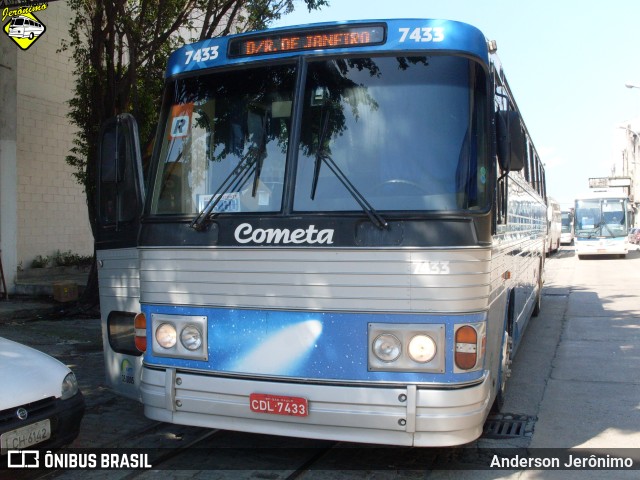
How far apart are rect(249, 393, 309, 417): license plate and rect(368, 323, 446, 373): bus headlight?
53cm

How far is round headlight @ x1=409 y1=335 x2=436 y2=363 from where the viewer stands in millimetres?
4297

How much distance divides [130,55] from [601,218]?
25.8 metres

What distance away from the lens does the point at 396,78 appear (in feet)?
15.3

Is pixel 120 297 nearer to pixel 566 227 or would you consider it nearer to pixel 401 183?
pixel 401 183

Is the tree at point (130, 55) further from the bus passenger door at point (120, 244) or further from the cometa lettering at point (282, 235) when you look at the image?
the cometa lettering at point (282, 235)

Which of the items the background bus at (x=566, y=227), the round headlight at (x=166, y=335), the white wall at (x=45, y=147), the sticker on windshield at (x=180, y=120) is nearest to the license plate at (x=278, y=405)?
the round headlight at (x=166, y=335)

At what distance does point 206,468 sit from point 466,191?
2.78 meters

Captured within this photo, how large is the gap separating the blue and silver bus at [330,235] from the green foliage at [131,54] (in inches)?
301

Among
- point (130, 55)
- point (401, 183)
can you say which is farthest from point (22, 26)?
point (401, 183)

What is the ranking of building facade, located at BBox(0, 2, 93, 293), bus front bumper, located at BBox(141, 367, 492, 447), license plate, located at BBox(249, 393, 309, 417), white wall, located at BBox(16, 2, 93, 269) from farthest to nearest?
white wall, located at BBox(16, 2, 93, 269), building facade, located at BBox(0, 2, 93, 293), license plate, located at BBox(249, 393, 309, 417), bus front bumper, located at BBox(141, 367, 492, 447)

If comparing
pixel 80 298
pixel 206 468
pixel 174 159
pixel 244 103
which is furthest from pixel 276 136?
pixel 80 298

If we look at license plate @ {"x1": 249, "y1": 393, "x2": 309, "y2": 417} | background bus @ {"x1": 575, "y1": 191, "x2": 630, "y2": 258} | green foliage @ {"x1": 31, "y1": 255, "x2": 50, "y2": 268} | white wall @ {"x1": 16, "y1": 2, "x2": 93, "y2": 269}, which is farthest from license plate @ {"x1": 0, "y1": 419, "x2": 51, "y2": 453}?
background bus @ {"x1": 575, "y1": 191, "x2": 630, "y2": 258}

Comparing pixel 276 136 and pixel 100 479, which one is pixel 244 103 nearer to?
pixel 276 136

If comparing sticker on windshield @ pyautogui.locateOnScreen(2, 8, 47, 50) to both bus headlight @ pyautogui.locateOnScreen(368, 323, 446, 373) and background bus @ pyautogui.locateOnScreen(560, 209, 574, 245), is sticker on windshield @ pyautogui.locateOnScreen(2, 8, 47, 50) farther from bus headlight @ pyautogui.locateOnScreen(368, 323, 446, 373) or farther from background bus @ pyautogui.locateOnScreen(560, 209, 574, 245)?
background bus @ pyautogui.locateOnScreen(560, 209, 574, 245)
